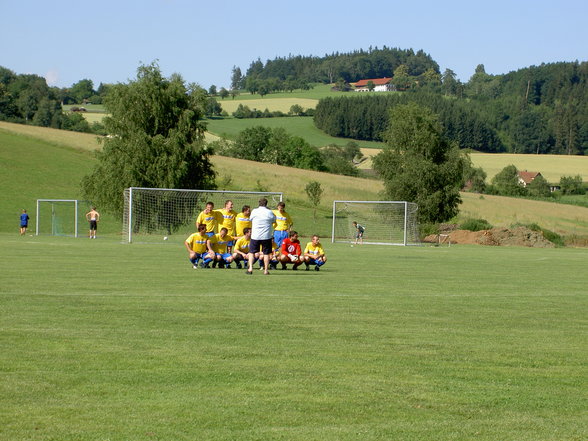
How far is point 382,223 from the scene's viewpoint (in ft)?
177

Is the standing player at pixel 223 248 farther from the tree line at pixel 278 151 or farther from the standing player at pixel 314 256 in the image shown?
the tree line at pixel 278 151

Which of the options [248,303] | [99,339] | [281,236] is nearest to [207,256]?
[281,236]

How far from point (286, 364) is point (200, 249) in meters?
13.7

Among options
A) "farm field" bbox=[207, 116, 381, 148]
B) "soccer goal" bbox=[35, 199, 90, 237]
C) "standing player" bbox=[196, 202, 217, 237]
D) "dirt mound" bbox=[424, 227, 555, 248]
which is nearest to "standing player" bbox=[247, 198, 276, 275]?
"standing player" bbox=[196, 202, 217, 237]

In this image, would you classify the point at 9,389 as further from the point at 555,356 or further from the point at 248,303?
the point at 248,303

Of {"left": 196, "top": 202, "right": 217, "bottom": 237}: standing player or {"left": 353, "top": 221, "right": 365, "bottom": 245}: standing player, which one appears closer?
{"left": 196, "top": 202, "right": 217, "bottom": 237}: standing player

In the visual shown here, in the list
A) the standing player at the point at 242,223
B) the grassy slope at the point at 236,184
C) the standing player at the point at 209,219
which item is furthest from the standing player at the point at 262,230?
the grassy slope at the point at 236,184

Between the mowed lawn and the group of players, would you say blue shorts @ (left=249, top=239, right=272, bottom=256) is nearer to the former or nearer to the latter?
the group of players

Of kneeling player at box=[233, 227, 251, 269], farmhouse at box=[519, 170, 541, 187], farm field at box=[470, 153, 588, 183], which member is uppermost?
farm field at box=[470, 153, 588, 183]

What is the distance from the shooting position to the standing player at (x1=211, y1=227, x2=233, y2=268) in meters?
21.7

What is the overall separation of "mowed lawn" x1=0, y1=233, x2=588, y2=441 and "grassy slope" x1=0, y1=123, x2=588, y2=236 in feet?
158

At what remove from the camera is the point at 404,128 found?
74562mm

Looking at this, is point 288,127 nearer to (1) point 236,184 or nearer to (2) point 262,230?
(1) point 236,184

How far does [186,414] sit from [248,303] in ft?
23.4
